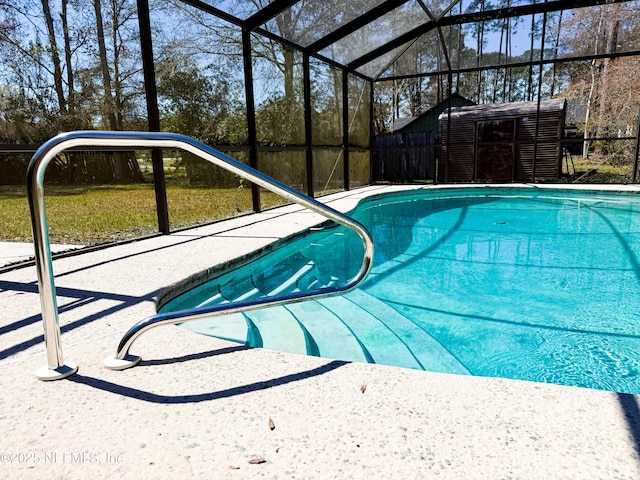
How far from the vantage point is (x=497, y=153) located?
477 inches

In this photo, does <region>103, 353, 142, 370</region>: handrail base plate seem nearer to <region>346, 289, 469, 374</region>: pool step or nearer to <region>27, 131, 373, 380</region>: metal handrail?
<region>27, 131, 373, 380</region>: metal handrail

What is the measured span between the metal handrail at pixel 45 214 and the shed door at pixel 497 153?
1152 cm

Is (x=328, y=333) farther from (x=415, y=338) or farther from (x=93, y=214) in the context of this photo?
(x=93, y=214)

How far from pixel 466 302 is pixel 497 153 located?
1011 centimetres

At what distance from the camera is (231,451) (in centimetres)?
111

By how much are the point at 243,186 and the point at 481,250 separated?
22.5ft

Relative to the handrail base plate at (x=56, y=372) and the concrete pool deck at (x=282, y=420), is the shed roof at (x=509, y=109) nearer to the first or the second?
the concrete pool deck at (x=282, y=420)

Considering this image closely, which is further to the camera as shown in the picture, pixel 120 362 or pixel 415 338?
pixel 415 338

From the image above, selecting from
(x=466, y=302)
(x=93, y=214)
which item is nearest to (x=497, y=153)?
(x=466, y=302)

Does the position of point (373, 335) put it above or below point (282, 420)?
below

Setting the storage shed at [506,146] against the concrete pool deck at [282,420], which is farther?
the storage shed at [506,146]

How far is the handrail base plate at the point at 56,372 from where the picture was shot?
59.1 inches

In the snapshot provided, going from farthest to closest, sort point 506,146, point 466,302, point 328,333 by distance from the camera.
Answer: point 506,146, point 466,302, point 328,333

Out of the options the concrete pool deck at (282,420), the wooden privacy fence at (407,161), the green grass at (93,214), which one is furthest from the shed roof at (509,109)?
the concrete pool deck at (282,420)
